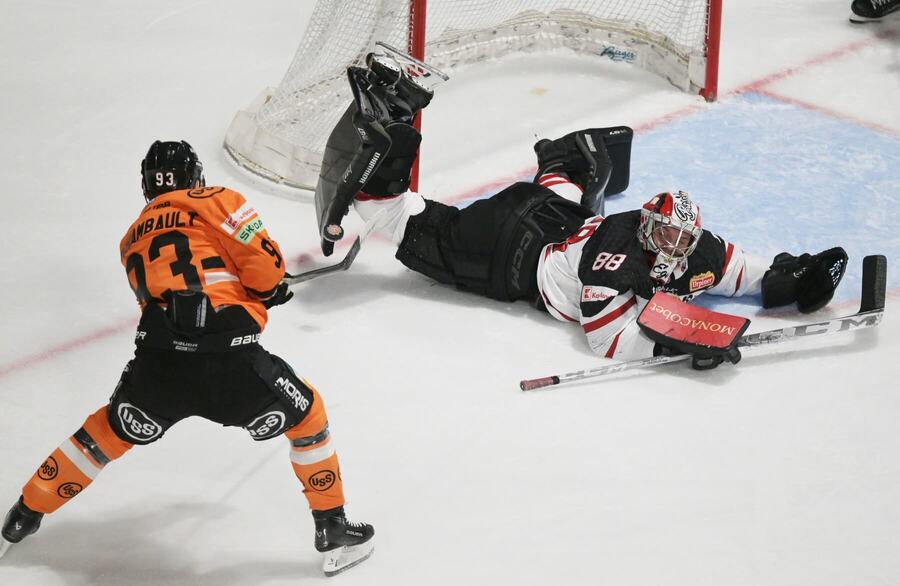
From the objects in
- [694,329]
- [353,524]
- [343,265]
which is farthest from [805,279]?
[353,524]

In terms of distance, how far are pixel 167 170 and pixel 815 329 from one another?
6.56 feet

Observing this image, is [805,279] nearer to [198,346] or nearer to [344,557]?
[344,557]

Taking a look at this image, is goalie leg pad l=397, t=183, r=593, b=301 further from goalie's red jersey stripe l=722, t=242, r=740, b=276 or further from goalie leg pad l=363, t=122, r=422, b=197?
goalie's red jersey stripe l=722, t=242, r=740, b=276

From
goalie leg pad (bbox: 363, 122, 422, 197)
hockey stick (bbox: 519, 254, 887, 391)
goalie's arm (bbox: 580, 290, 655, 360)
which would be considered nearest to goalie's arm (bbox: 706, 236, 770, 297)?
hockey stick (bbox: 519, 254, 887, 391)

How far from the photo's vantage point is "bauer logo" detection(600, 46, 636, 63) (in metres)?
5.86

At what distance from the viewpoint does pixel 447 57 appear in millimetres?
5758

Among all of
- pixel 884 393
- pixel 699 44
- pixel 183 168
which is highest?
Result: pixel 183 168

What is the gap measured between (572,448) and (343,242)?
139 cm

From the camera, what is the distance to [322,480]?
306cm

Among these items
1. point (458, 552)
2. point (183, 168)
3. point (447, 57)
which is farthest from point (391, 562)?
point (447, 57)

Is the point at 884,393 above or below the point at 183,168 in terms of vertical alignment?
below

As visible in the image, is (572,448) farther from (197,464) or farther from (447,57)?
(447,57)

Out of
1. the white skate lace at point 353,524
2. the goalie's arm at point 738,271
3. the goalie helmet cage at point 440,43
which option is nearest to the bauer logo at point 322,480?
the white skate lace at point 353,524

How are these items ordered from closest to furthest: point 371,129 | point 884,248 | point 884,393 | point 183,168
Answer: point 183,168, point 884,393, point 371,129, point 884,248
